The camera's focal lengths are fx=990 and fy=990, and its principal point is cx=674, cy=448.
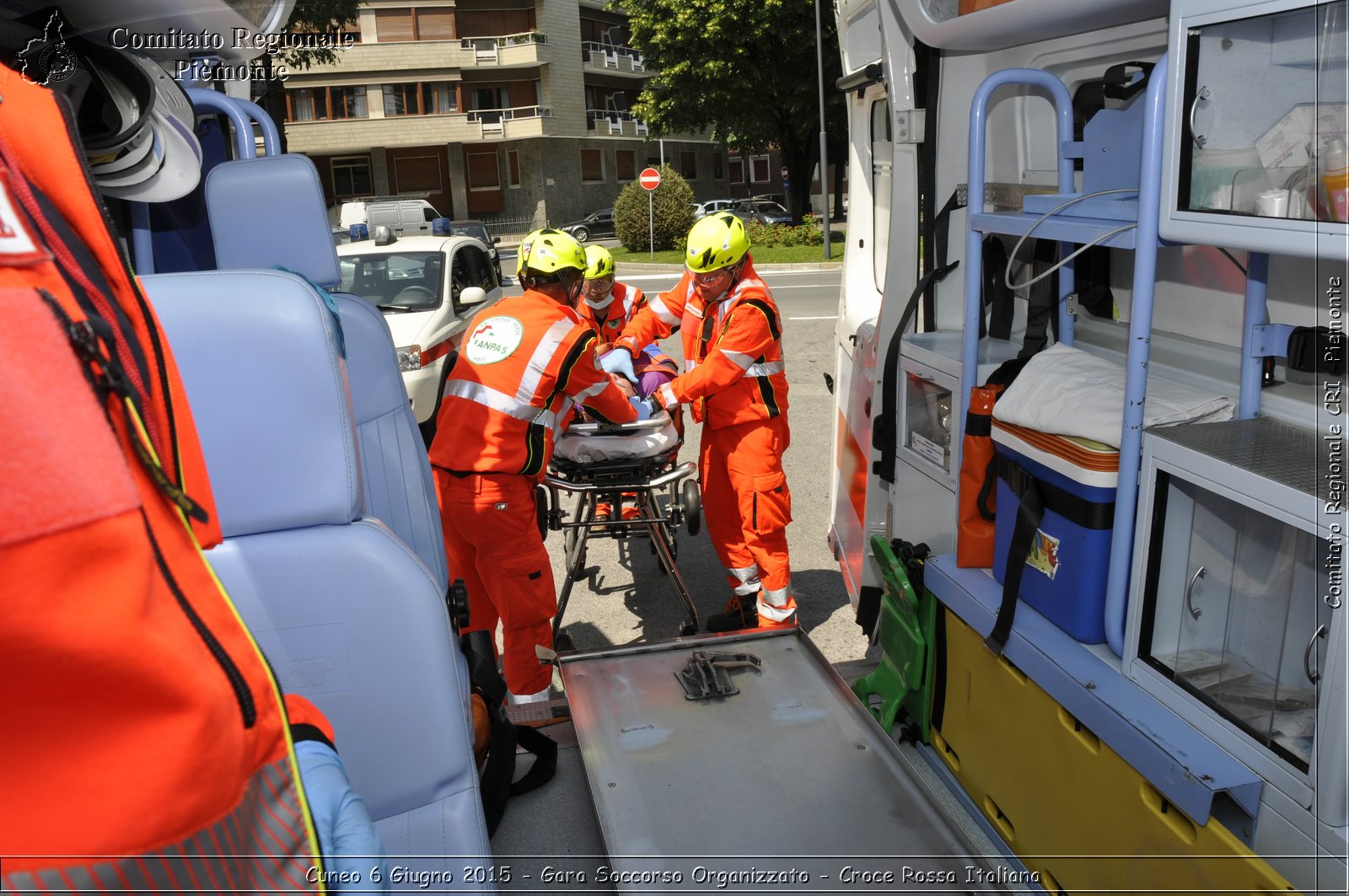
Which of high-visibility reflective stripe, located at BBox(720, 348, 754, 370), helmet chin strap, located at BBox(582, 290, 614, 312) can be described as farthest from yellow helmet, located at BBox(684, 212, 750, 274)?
helmet chin strap, located at BBox(582, 290, 614, 312)

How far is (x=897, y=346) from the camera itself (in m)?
3.61

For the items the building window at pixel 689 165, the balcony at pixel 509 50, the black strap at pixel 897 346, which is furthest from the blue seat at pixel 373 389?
the building window at pixel 689 165

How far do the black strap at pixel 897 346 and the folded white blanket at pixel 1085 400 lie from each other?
2.59ft

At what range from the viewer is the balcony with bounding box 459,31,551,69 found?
3919cm

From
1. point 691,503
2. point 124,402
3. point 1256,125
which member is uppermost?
point 1256,125

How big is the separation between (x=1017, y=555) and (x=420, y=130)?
1568 inches

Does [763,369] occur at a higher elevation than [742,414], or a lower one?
higher

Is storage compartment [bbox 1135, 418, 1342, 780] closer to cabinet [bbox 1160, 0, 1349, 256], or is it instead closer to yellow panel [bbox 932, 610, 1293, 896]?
yellow panel [bbox 932, 610, 1293, 896]

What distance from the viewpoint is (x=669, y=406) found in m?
4.27

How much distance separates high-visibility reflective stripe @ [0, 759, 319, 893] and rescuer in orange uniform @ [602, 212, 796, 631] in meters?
3.23

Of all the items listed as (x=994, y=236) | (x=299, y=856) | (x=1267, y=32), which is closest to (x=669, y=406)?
(x=994, y=236)

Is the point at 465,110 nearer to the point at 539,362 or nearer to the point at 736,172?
the point at 736,172

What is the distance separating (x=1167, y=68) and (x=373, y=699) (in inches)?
79.0

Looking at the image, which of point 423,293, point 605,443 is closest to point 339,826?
point 605,443
